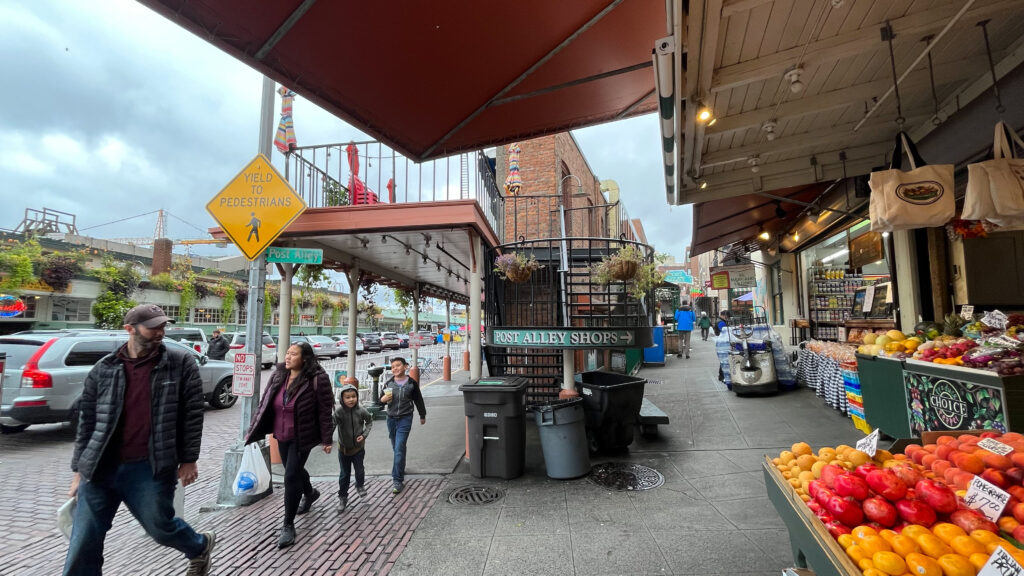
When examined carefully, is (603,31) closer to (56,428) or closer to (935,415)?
(935,415)

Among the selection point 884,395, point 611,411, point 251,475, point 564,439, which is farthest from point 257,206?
point 884,395

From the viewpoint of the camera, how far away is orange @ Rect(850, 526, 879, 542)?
1.76m

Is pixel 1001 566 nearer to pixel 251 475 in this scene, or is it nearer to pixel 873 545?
pixel 873 545

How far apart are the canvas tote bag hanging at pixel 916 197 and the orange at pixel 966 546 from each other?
2.60 m

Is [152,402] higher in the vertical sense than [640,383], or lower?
higher

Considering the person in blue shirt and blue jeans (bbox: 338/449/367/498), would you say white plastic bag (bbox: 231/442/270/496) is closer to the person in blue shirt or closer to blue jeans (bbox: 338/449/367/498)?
blue jeans (bbox: 338/449/367/498)

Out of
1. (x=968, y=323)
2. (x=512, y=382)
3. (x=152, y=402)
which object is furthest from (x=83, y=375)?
(x=968, y=323)

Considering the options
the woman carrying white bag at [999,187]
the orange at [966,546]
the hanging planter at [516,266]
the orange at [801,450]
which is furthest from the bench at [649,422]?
the orange at [966,546]

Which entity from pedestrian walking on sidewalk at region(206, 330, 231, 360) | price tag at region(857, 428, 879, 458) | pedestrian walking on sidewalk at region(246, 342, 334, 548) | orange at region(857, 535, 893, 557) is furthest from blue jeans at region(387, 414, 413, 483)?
pedestrian walking on sidewalk at region(206, 330, 231, 360)

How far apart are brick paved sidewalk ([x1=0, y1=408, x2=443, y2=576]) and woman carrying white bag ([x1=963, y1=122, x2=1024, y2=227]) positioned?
5.10 meters

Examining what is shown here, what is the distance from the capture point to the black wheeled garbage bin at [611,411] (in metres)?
5.46

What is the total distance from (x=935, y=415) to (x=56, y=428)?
43.9 ft

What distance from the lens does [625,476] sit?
4.98m

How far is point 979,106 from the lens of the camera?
13.1 ft
